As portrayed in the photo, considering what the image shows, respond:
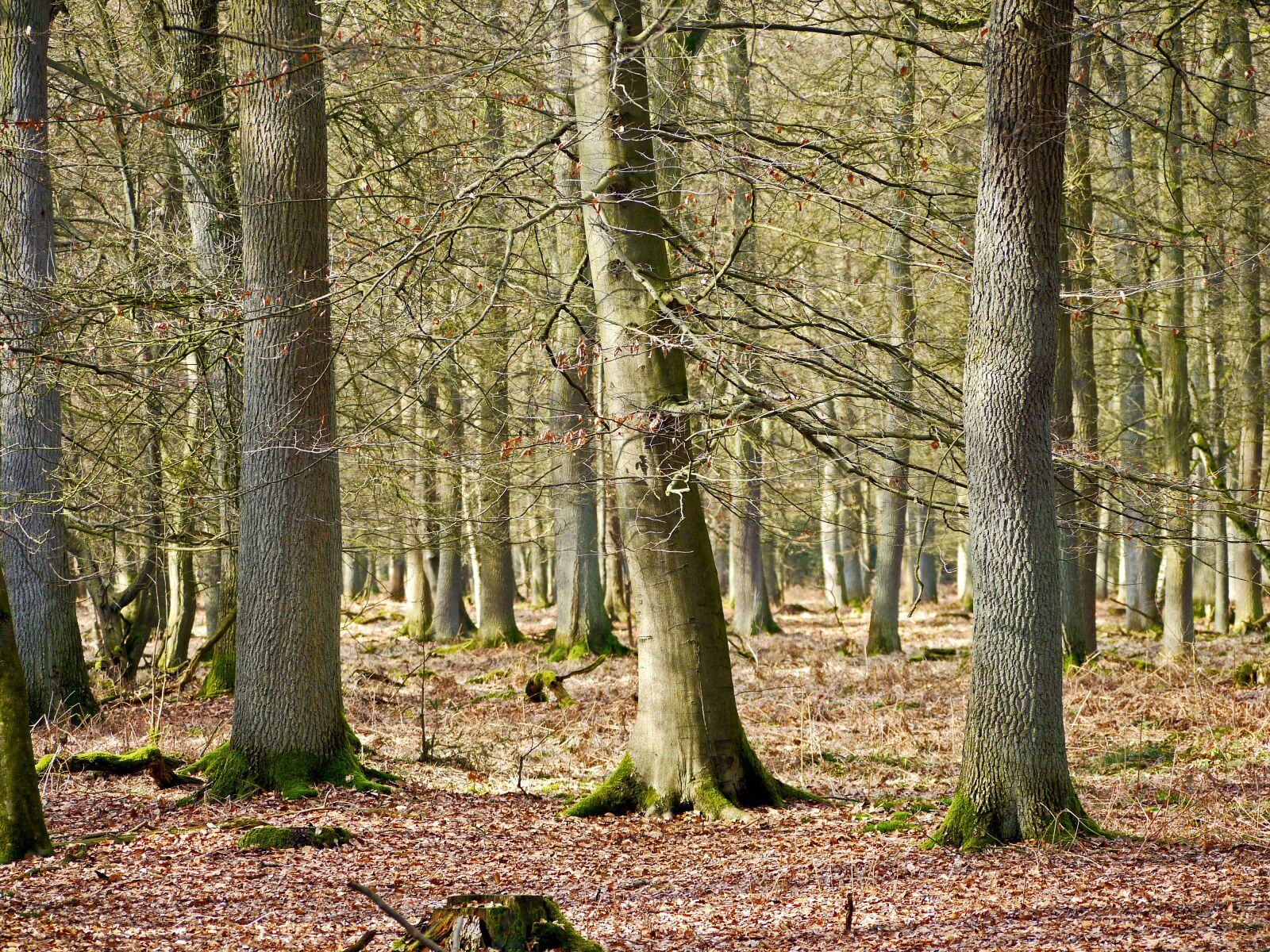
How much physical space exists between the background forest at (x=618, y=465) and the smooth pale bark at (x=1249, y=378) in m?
0.40

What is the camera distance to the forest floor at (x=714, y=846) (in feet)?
17.1

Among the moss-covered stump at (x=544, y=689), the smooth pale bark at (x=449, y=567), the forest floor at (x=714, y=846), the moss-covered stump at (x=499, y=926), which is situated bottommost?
the forest floor at (x=714, y=846)

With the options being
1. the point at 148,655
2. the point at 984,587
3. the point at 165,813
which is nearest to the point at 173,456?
the point at 165,813

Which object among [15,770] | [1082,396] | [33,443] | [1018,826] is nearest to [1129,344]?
[1082,396]

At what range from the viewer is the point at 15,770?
6254 mm

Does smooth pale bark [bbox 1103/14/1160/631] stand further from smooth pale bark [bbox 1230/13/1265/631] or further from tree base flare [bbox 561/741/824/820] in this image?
tree base flare [bbox 561/741/824/820]

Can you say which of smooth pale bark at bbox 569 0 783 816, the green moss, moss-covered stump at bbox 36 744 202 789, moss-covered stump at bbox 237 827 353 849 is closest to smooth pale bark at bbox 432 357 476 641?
the green moss

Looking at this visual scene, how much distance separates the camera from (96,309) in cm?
763

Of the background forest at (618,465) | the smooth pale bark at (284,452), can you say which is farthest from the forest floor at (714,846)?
the smooth pale bark at (284,452)

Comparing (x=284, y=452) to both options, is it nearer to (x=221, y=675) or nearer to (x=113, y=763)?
(x=113, y=763)

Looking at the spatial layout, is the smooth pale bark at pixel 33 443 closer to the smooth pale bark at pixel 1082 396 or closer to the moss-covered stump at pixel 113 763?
the moss-covered stump at pixel 113 763

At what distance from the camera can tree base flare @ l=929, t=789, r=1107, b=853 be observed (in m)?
6.10

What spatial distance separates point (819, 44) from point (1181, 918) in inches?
494

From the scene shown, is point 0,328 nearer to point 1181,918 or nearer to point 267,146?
point 267,146
